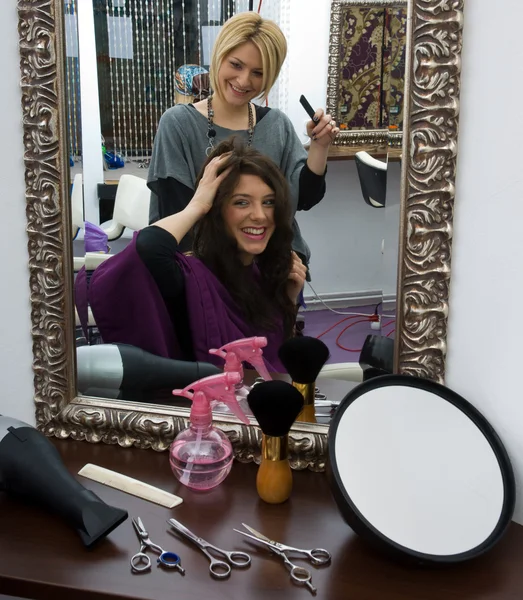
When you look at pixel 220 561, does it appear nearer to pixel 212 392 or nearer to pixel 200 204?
pixel 212 392

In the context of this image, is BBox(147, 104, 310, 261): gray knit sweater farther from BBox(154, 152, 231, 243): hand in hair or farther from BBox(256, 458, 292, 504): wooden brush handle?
BBox(256, 458, 292, 504): wooden brush handle

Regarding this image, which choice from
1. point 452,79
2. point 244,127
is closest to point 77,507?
point 244,127

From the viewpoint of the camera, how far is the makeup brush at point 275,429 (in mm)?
642

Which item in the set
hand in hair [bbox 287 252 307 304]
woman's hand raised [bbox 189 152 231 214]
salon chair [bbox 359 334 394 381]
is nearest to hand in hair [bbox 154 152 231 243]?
woman's hand raised [bbox 189 152 231 214]

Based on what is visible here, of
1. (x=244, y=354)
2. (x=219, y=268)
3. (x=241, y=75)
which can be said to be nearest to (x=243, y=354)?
(x=244, y=354)

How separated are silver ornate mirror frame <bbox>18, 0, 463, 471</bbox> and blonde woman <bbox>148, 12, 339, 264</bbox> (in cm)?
11

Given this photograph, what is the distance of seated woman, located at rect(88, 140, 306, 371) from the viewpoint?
0.72 metres

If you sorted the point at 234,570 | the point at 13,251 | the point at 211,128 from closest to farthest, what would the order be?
the point at 234,570 → the point at 211,128 → the point at 13,251

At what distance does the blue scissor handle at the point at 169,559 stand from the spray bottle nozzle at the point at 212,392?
0.15 metres

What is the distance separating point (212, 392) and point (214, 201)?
0.22 m

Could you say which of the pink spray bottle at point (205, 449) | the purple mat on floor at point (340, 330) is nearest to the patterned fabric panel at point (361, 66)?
the purple mat on floor at point (340, 330)

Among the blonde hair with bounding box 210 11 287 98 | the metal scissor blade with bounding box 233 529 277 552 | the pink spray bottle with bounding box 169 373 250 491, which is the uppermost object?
the blonde hair with bounding box 210 11 287 98

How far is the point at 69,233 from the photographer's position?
2.59 ft

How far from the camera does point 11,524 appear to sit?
680mm
